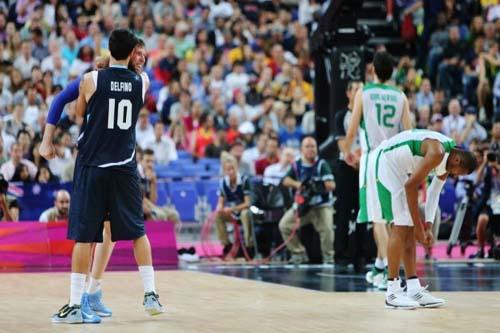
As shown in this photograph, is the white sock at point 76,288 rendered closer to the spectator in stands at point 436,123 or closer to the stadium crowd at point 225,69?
the stadium crowd at point 225,69

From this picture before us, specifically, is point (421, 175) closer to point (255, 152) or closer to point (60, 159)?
point (60, 159)

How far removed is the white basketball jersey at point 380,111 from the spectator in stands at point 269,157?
733cm

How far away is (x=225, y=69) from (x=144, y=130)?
3709 millimetres

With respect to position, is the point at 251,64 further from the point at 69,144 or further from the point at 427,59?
the point at 69,144

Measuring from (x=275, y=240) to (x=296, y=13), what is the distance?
1138cm

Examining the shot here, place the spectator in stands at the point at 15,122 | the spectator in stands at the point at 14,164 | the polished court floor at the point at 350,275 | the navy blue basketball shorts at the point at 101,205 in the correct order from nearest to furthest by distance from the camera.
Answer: the navy blue basketball shorts at the point at 101,205 < the polished court floor at the point at 350,275 < the spectator in stands at the point at 14,164 < the spectator in stands at the point at 15,122

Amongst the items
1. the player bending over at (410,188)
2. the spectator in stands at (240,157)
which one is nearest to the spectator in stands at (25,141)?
the spectator in stands at (240,157)

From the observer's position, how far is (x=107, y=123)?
8375 millimetres

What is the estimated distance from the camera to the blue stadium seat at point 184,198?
19.0 meters

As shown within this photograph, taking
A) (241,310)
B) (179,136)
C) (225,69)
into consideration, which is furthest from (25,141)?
(241,310)

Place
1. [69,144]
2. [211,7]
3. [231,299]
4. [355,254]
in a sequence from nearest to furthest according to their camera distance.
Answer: [231,299], [355,254], [69,144], [211,7]

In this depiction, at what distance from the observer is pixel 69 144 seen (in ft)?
62.6

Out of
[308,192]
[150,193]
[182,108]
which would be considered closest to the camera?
[308,192]

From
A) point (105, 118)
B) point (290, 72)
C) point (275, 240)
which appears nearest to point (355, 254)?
point (275, 240)
